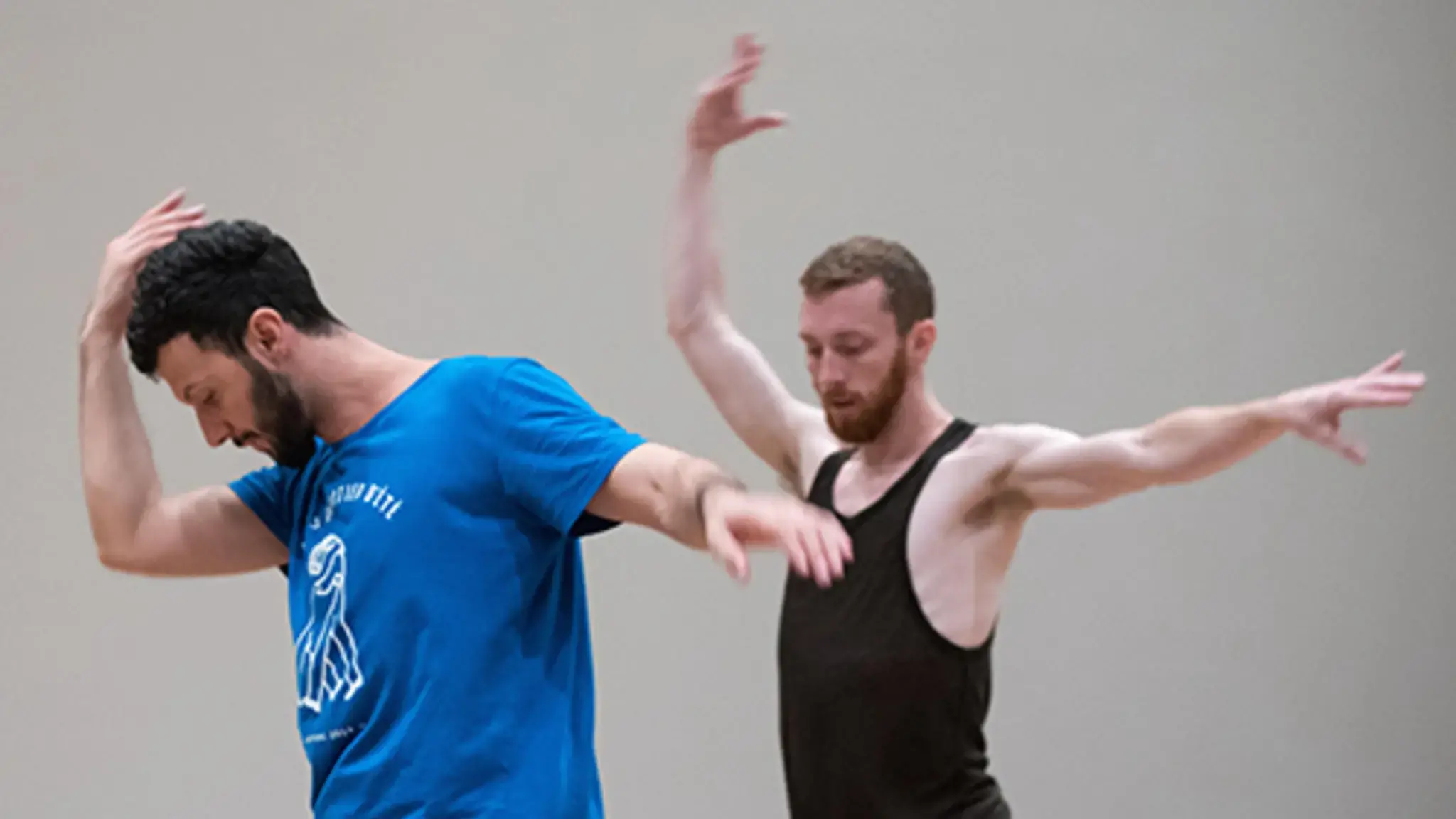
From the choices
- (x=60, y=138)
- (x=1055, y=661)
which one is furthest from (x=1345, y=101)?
(x=60, y=138)

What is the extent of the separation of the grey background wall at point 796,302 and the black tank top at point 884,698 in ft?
4.26

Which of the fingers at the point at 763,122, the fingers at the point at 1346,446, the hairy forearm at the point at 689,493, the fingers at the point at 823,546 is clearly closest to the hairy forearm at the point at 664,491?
the hairy forearm at the point at 689,493

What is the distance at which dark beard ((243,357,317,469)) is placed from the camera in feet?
5.70

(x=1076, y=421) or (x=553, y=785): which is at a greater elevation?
(x=1076, y=421)

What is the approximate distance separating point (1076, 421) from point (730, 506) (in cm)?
233

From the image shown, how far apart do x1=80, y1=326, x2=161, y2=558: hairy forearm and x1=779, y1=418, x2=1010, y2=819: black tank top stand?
35.1 inches

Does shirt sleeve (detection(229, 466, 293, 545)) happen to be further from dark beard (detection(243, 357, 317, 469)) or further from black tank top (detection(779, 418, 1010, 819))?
black tank top (detection(779, 418, 1010, 819))

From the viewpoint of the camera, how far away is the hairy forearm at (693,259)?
7.61 ft

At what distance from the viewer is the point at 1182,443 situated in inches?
80.6

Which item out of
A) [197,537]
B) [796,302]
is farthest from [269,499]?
[796,302]

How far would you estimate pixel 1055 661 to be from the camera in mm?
3477

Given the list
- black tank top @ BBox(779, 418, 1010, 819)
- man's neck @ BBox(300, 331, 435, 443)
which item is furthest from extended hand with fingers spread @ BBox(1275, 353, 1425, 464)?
man's neck @ BBox(300, 331, 435, 443)

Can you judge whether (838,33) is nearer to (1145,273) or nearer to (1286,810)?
(1145,273)

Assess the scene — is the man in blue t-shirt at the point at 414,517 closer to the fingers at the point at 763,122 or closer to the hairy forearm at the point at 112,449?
the hairy forearm at the point at 112,449
